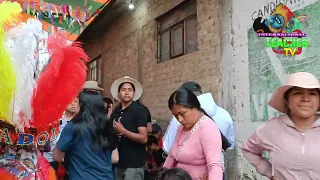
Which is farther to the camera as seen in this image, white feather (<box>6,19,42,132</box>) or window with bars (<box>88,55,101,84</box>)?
window with bars (<box>88,55,101,84</box>)

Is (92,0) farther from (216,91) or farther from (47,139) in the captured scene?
(47,139)

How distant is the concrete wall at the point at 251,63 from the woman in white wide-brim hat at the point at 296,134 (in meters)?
1.83

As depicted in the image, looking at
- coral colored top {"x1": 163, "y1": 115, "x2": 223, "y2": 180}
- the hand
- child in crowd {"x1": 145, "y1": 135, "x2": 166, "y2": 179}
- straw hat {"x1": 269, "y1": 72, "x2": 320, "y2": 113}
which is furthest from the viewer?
child in crowd {"x1": 145, "y1": 135, "x2": 166, "y2": 179}

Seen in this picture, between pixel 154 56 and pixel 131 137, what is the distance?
475 centimetres

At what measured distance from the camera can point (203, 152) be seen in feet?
8.27

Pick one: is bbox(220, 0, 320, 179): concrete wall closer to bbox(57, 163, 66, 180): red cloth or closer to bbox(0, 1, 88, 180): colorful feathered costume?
bbox(57, 163, 66, 180): red cloth

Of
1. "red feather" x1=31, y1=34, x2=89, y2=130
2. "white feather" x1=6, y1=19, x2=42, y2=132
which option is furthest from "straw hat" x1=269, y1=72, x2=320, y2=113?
"white feather" x1=6, y1=19, x2=42, y2=132

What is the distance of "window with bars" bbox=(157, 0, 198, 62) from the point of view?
22.8 ft

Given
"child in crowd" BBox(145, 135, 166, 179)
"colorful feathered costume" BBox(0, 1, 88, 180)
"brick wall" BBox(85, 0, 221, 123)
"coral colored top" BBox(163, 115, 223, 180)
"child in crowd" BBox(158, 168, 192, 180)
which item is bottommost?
"child in crowd" BBox(145, 135, 166, 179)

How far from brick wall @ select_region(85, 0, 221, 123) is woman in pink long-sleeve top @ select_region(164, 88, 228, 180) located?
127 inches

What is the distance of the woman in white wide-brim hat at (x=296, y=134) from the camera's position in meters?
2.20

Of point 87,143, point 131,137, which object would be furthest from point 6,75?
point 131,137

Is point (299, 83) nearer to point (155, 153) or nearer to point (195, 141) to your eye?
point (195, 141)

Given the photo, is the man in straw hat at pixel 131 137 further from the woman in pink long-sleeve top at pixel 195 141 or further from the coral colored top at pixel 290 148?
the coral colored top at pixel 290 148
